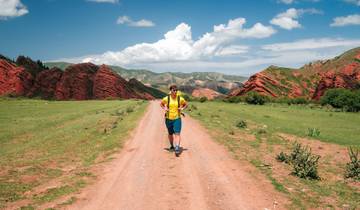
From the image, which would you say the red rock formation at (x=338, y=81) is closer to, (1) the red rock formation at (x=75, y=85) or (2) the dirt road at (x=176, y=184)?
(1) the red rock formation at (x=75, y=85)

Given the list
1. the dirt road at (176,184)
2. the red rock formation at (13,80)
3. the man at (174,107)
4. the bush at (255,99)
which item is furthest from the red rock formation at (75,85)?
the dirt road at (176,184)

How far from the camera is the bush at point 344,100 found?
63.9 metres

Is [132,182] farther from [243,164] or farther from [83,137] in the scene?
[83,137]

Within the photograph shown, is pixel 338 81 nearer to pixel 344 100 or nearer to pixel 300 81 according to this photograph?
pixel 300 81

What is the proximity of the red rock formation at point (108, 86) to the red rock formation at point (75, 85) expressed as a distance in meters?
3.70

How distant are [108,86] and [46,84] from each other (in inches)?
1071

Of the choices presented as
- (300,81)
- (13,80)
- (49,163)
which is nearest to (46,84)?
(13,80)

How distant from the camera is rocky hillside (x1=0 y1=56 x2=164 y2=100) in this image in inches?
5315

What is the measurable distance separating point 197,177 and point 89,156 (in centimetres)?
732

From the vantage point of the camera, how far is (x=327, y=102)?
3137 inches

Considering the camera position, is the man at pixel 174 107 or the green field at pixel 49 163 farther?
the man at pixel 174 107

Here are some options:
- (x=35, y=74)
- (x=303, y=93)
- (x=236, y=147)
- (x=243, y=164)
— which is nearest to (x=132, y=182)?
(x=243, y=164)

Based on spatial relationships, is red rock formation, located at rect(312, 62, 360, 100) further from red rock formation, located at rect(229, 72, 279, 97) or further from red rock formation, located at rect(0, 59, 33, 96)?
red rock formation, located at rect(0, 59, 33, 96)

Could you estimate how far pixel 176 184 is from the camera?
34.7 ft
